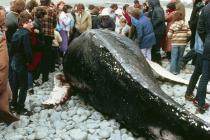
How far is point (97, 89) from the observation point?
31.2ft

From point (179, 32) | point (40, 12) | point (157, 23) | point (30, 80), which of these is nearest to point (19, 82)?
point (30, 80)

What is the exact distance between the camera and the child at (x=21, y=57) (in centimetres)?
931

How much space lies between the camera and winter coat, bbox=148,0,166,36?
13961 mm

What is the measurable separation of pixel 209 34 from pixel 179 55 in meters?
3.47

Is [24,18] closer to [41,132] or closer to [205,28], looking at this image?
[41,132]

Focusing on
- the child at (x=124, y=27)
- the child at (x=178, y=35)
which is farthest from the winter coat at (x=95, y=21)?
the child at (x=178, y=35)

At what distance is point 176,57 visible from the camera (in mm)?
13016

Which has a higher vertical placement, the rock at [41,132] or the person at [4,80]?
the person at [4,80]

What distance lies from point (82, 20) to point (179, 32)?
3100 millimetres

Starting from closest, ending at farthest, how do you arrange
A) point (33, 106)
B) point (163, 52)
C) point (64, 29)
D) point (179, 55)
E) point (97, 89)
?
point (97, 89)
point (33, 106)
point (179, 55)
point (64, 29)
point (163, 52)

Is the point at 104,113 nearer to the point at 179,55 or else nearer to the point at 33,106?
the point at 33,106

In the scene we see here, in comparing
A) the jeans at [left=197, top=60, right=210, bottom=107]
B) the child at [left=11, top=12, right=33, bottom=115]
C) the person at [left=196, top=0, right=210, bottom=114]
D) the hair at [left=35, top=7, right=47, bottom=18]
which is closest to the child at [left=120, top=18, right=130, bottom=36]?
the hair at [left=35, top=7, right=47, bottom=18]

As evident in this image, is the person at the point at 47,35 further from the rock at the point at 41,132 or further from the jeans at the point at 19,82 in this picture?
the rock at the point at 41,132

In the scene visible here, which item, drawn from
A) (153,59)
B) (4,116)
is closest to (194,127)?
(4,116)
